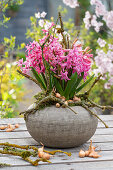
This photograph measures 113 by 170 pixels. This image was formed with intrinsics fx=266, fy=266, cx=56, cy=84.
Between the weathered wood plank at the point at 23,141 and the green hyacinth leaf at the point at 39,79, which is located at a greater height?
the green hyacinth leaf at the point at 39,79

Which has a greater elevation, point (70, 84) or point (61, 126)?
point (70, 84)

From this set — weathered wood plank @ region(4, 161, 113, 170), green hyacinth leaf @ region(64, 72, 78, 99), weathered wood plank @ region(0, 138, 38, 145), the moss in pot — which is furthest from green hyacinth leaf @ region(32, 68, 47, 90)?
weathered wood plank @ region(4, 161, 113, 170)

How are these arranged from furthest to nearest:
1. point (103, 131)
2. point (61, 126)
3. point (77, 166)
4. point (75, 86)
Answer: point (103, 131)
point (75, 86)
point (61, 126)
point (77, 166)

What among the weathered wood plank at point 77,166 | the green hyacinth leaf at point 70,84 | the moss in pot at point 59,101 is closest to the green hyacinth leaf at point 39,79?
the moss in pot at point 59,101

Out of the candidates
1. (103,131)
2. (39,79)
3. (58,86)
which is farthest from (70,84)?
(103,131)

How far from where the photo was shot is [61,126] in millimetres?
1175

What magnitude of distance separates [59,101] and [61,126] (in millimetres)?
117

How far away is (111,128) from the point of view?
1673 millimetres

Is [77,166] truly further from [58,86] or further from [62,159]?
[58,86]

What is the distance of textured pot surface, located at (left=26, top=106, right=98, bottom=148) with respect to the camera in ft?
3.87

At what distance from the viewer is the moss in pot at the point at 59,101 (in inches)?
46.6

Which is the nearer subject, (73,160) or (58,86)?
(73,160)

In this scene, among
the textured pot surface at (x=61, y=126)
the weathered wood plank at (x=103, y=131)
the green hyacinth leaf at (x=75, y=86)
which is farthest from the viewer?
the weathered wood plank at (x=103, y=131)

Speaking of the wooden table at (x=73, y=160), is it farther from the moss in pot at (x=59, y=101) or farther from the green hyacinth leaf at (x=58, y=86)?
the green hyacinth leaf at (x=58, y=86)
